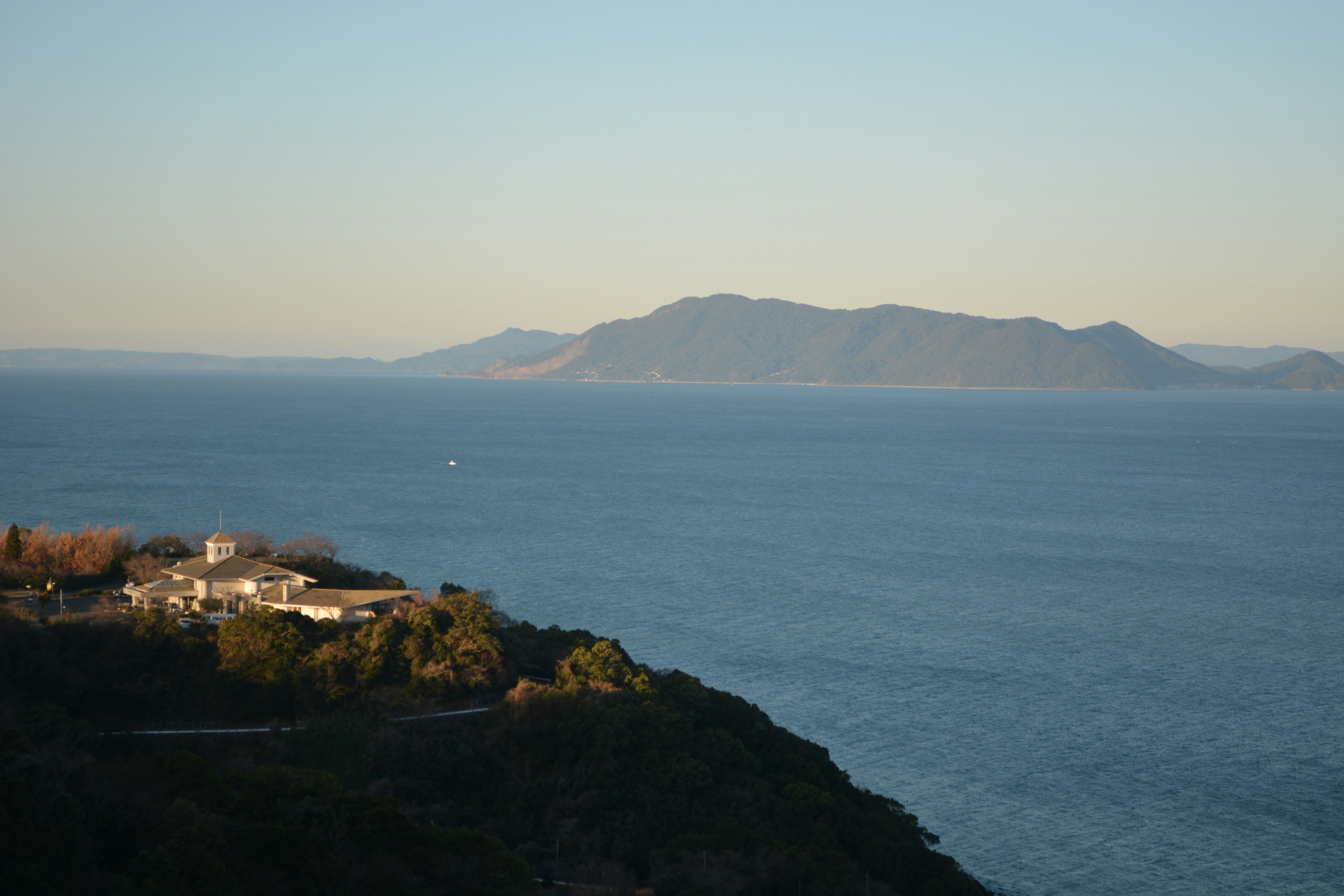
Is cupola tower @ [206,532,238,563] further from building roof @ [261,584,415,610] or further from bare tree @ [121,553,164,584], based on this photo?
building roof @ [261,584,415,610]

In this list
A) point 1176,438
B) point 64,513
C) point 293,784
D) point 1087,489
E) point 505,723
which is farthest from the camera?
point 1176,438

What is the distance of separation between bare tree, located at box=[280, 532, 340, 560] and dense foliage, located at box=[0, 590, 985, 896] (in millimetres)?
7133

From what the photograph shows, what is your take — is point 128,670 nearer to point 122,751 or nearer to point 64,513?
point 122,751

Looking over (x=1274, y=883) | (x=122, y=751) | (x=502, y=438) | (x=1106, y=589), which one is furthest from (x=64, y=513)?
(x=502, y=438)

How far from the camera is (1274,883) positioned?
851 inches

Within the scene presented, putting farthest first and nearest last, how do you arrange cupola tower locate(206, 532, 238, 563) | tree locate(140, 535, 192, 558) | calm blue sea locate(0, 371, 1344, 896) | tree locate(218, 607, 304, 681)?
tree locate(140, 535, 192, 558) < cupola tower locate(206, 532, 238, 563) < tree locate(218, 607, 304, 681) < calm blue sea locate(0, 371, 1344, 896)

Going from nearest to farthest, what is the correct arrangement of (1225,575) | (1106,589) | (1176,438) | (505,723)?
1. (505,723)
2. (1106,589)
3. (1225,575)
4. (1176,438)

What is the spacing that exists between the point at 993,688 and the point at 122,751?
78.6ft

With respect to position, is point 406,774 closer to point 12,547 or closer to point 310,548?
point 310,548

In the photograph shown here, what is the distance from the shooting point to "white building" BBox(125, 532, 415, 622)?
29.1 meters

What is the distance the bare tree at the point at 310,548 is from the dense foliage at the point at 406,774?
7.13 m

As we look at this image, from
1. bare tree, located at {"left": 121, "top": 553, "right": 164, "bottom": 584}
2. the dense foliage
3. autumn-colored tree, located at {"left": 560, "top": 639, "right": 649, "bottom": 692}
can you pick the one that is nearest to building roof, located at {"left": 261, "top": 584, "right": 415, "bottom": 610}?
the dense foliage

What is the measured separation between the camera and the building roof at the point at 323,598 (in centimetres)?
2902

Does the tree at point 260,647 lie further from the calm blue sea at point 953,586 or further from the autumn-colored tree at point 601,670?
the calm blue sea at point 953,586
